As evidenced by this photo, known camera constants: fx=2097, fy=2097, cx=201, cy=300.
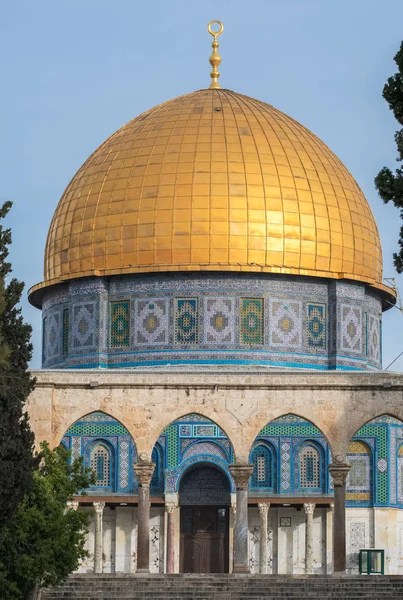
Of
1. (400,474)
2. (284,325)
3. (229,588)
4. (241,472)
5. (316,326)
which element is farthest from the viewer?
(316,326)

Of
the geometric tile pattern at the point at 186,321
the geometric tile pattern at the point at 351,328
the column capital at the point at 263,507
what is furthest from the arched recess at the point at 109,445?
the geometric tile pattern at the point at 351,328

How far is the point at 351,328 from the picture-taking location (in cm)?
3922

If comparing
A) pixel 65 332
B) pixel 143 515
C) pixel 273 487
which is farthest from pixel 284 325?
pixel 143 515

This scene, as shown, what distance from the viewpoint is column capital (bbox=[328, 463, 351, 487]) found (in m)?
32.2

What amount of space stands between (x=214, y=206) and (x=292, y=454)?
4.95 meters

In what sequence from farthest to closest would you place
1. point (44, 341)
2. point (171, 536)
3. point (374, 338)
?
point (44, 341)
point (374, 338)
point (171, 536)

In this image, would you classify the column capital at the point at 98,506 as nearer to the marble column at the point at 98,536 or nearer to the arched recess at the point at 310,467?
the marble column at the point at 98,536

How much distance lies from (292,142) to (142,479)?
393 inches

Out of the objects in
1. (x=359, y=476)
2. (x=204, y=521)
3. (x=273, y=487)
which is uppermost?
(x=359, y=476)

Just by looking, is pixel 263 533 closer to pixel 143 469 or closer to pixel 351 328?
pixel 351 328

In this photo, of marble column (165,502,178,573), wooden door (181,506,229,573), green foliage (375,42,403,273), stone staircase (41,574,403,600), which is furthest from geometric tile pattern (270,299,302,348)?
green foliage (375,42,403,273)

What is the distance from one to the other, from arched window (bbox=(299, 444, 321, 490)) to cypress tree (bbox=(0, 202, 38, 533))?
11959 mm

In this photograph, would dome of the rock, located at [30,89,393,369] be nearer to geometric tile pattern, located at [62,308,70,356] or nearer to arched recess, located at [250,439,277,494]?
geometric tile pattern, located at [62,308,70,356]

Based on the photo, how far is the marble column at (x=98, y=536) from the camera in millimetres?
36906
